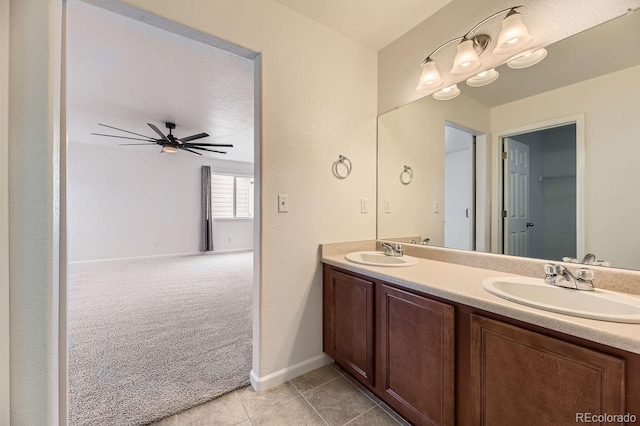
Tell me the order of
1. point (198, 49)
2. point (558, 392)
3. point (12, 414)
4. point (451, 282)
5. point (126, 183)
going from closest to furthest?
point (558, 392), point (12, 414), point (451, 282), point (198, 49), point (126, 183)

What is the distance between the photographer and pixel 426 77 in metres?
1.64

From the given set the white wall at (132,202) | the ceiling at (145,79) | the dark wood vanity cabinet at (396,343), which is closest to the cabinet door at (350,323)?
the dark wood vanity cabinet at (396,343)

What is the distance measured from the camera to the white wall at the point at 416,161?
1.76 metres

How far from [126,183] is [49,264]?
17.9 ft

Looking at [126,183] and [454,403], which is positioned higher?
[126,183]

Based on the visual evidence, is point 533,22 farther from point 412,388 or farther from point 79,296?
point 79,296

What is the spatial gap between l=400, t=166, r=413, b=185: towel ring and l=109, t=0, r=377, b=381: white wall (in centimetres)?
33

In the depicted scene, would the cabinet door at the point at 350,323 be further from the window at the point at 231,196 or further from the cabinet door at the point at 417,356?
the window at the point at 231,196

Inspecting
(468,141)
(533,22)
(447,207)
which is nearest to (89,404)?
(447,207)

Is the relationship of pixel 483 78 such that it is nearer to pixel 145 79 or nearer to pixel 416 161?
pixel 416 161

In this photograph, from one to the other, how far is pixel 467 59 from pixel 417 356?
5.36 ft

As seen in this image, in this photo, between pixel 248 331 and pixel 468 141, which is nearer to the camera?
pixel 468 141

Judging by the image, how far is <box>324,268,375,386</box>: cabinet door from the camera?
56.7 inches

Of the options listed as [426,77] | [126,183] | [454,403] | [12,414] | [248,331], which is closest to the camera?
[12,414]
